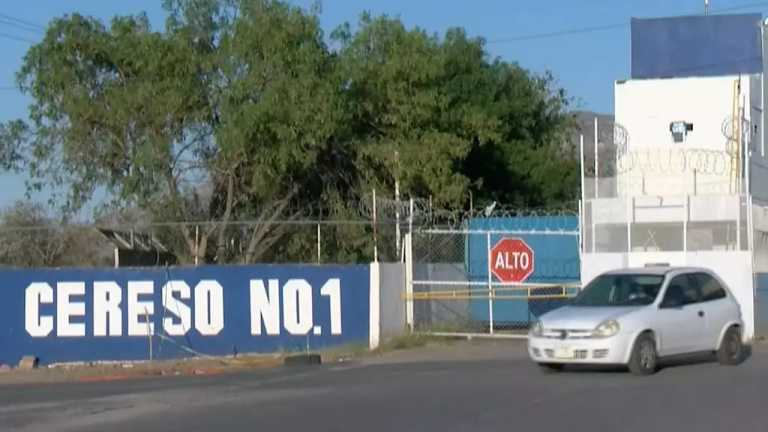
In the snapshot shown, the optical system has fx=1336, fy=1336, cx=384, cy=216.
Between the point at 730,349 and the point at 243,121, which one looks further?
the point at 243,121

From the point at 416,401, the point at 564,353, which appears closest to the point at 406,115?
the point at 564,353

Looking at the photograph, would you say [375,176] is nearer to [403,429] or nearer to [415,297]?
[415,297]

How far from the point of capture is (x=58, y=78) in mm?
30188

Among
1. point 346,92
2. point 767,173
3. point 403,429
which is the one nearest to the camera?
point 403,429

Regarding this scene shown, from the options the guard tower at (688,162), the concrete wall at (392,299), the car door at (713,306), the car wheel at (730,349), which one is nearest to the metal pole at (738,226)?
the guard tower at (688,162)

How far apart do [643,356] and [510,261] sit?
790 centimetres

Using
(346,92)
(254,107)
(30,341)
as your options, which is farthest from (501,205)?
(30,341)

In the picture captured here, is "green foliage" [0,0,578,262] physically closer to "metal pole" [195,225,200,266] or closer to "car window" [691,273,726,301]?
"metal pole" [195,225,200,266]

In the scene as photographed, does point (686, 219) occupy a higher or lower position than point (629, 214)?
lower

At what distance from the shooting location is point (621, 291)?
1936cm

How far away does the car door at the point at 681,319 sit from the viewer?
18881 millimetres

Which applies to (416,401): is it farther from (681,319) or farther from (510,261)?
(510,261)

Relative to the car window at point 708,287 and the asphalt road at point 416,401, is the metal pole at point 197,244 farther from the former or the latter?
the car window at point 708,287

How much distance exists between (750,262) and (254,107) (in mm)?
10514
